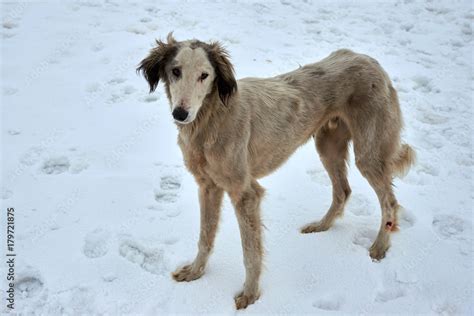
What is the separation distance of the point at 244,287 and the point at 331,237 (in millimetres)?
1035

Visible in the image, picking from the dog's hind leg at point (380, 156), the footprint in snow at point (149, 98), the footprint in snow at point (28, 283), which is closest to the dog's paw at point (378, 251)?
the dog's hind leg at point (380, 156)

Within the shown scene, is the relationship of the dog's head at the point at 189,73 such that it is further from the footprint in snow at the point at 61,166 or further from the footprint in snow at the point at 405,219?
the footprint in snow at the point at 405,219

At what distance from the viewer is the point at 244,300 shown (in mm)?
3418

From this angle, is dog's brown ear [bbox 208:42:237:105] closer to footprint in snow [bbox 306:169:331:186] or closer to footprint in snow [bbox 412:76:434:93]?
footprint in snow [bbox 306:169:331:186]

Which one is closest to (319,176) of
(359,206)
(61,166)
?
(359,206)

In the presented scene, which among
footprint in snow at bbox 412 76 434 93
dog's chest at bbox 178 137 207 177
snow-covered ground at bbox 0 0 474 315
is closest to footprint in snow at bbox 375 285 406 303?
snow-covered ground at bbox 0 0 474 315

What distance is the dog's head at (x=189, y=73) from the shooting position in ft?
9.52

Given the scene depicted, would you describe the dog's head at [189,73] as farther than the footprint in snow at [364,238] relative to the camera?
No

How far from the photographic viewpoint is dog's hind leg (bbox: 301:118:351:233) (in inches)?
164

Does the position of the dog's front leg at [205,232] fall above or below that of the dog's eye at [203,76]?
below

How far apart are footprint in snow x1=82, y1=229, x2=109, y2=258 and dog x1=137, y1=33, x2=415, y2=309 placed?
2.21ft

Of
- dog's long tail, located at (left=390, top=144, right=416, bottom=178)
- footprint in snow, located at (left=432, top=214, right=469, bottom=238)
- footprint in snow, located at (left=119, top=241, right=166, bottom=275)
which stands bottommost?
footprint in snow, located at (left=119, top=241, right=166, bottom=275)

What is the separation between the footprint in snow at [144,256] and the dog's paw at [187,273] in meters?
0.13

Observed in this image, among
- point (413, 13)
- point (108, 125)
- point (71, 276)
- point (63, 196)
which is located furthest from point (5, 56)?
point (413, 13)
